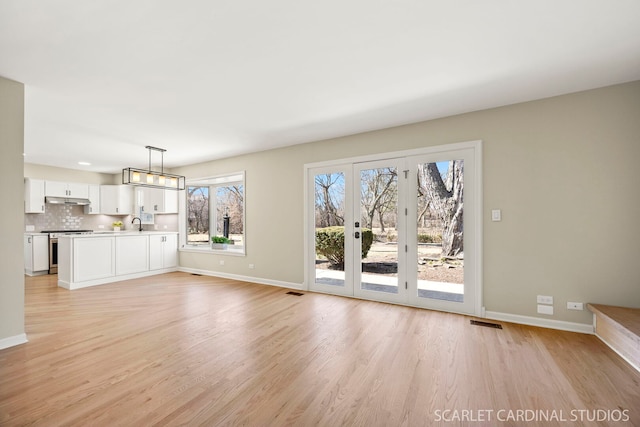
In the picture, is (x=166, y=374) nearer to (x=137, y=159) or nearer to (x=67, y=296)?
(x=67, y=296)

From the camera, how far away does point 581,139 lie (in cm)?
290

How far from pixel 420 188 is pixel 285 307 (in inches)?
98.2

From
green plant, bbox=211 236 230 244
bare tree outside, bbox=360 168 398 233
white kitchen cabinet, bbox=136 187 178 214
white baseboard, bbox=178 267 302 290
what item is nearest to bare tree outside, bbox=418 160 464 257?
bare tree outside, bbox=360 168 398 233

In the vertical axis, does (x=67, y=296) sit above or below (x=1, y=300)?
below

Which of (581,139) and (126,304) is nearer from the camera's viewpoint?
(581,139)

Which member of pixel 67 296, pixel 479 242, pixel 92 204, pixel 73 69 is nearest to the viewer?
pixel 73 69

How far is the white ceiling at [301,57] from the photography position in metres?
1.79

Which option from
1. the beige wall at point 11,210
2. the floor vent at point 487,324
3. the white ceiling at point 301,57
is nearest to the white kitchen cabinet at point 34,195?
the white ceiling at point 301,57

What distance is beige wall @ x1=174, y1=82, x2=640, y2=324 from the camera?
274 centimetres

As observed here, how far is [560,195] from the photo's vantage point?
117 inches

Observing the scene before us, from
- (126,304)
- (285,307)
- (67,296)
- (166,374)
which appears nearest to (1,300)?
(126,304)

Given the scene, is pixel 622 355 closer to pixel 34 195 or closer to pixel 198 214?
pixel 198 214

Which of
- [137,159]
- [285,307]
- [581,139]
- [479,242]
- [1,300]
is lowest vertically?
[285,307]

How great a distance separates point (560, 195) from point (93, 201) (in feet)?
30.9
